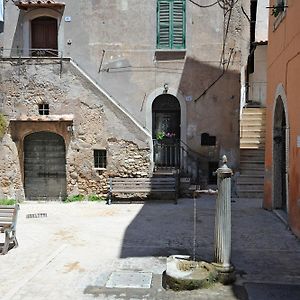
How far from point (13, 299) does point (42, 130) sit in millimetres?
10073

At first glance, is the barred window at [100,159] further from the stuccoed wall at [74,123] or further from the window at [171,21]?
the window at [171,21]

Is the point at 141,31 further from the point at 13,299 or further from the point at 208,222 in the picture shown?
the point at 13,299

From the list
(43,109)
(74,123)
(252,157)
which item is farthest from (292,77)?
(43,109)

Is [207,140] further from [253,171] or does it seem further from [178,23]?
[178,23]

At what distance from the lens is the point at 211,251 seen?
27.3 feet

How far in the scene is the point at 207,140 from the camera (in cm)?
1627

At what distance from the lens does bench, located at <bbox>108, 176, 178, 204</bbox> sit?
47.5 ft

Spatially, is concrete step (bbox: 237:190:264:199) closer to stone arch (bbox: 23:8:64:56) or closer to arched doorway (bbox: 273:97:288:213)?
arched doorway (bbox: 273:97:288:213)

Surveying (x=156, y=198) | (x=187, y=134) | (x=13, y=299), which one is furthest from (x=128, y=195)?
(x=13, y=299)

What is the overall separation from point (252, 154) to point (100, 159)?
5828mm

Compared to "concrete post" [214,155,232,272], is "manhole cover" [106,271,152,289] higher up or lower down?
lower down

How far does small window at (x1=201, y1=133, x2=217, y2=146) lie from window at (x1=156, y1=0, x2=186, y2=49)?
3534 millimetres

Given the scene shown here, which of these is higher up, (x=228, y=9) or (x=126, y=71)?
(x=228, y=9)

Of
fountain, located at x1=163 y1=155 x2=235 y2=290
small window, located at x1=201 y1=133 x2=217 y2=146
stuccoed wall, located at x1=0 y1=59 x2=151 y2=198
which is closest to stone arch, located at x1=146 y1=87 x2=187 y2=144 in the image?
small window, located at x1=201 y1=133 x2=217 y2=146
